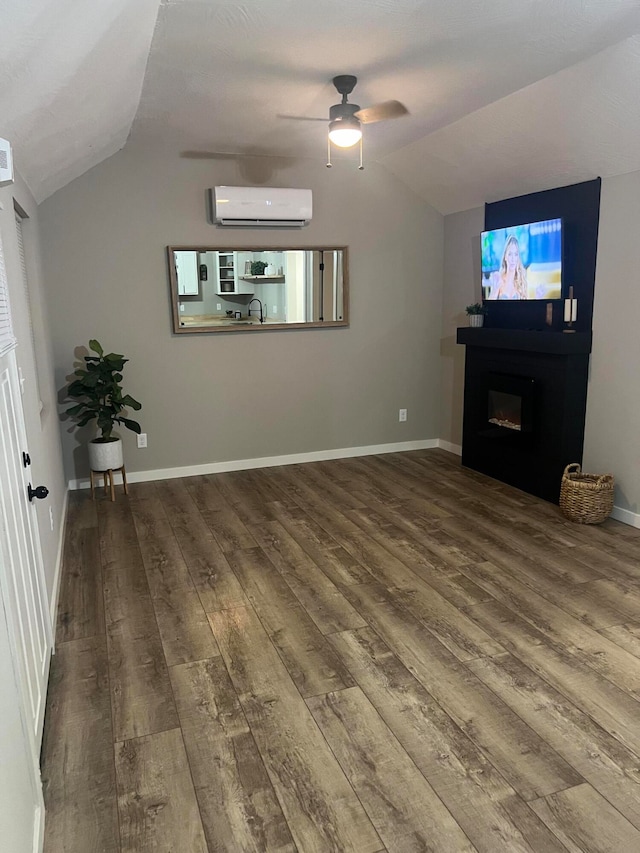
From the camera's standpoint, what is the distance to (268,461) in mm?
5543

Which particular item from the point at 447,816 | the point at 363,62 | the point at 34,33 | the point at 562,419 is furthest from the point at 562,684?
the point at 363,62

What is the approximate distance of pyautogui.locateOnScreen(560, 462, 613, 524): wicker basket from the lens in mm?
4004

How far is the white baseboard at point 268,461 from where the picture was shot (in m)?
5.16

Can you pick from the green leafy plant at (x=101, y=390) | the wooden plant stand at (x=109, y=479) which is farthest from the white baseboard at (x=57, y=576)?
the green leafy plant at (x=101, y=390)

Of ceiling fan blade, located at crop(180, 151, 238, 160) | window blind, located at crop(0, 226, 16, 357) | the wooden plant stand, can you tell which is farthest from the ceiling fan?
the wooden plant stand

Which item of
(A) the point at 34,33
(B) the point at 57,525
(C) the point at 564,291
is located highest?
(A) the point at 34,33

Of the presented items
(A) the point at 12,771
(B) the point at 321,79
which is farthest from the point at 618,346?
(A) the point at 12,771

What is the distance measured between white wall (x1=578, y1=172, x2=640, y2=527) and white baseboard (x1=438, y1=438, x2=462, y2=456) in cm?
164

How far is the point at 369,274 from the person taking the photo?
18.2ft

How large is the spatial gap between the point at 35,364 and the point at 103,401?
113cm

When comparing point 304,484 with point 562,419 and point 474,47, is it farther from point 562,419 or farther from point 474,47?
point 474,47

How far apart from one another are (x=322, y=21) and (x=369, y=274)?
2986mm

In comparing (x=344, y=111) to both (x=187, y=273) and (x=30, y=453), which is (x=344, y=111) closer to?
(x=187, y=273)

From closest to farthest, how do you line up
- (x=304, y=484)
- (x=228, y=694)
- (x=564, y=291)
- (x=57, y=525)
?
(x=228, y=694) < (x=57, y=525) < (x=564, y=291) < (x=304, y=484)
